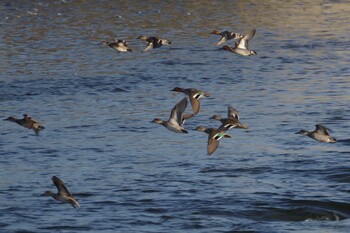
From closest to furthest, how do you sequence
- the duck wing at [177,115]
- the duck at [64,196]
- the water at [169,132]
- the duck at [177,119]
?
the duck at [64,196]
the water at [169,132]
the duck at [177,119]
the duck wing at [177,115]

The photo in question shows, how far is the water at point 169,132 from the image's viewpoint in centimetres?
1991

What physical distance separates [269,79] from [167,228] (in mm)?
13164

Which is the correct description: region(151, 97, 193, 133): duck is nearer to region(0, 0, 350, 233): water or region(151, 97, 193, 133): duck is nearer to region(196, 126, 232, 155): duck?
region(196, 126, 232, 155): duck

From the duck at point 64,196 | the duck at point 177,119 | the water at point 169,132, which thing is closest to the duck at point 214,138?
the duck at point 177,119

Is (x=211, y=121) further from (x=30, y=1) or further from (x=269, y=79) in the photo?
(x=30, y=1)

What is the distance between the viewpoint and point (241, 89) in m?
30.0

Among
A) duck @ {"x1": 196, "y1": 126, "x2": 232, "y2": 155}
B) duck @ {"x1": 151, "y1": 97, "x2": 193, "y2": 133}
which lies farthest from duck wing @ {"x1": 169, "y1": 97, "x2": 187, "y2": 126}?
duck @ {"x1": 196, "y1": 126, "x2": 232, "y2": 155}

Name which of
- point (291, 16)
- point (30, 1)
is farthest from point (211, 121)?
point (30, 1)

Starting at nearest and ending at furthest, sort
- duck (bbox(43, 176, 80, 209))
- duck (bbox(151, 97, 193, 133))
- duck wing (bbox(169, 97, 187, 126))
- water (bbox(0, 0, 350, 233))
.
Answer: duck (bbox(43, 176, 80, 209)) → water (bbox(0, 0, 350, 233)) → duck (bbox(151, 97, 193, 133)) → duck wing (bbox(169, 97, 187, 126))

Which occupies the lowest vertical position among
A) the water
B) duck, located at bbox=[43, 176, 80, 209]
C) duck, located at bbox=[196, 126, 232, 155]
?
the water

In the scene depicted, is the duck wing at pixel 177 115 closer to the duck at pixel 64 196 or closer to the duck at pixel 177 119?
the duck at pixel 177 119

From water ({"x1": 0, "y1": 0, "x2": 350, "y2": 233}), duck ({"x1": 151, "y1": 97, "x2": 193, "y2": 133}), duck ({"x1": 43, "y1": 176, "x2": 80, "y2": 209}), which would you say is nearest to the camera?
duck ({"x1": 43, "y1": 176, "x2": 80, "y2": 209})

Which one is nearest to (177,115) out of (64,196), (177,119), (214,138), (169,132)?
(177,119)

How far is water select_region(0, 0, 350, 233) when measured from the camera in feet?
65.3
